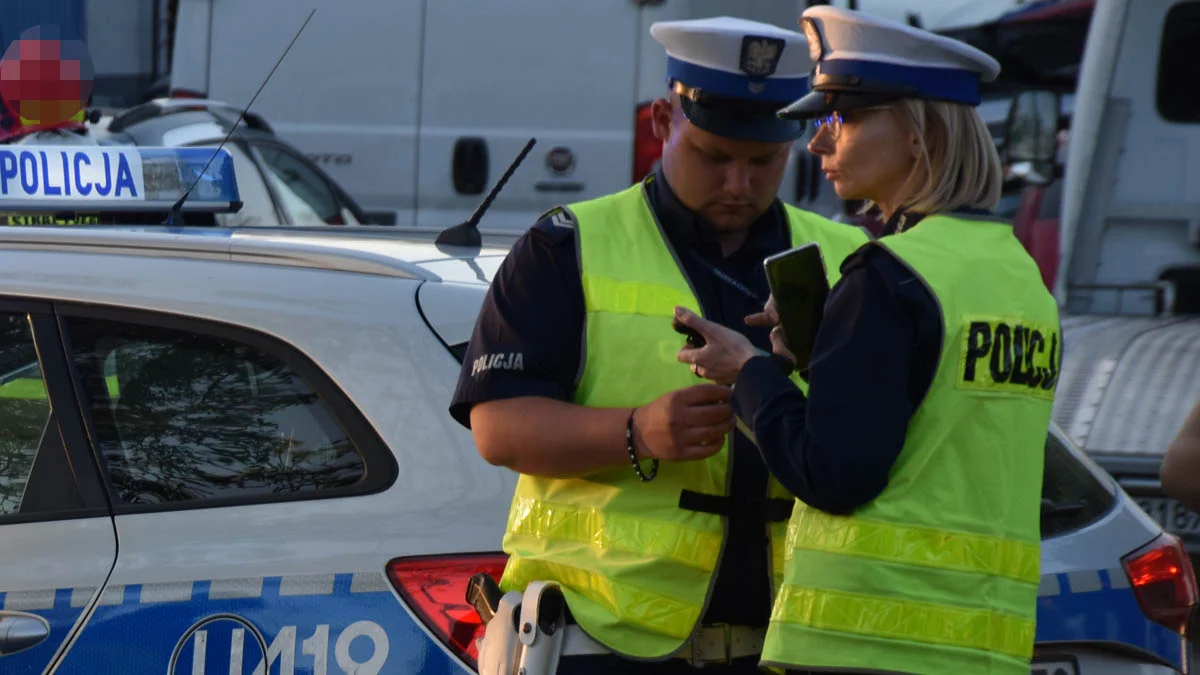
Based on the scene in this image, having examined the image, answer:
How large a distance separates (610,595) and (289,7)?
709 cm

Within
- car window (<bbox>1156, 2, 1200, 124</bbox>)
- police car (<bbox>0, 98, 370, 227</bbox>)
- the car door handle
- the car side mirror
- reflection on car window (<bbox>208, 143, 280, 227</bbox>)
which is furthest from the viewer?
the car side mirror

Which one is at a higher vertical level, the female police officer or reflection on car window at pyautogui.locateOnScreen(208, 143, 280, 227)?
the female police officer

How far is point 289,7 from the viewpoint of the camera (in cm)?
909

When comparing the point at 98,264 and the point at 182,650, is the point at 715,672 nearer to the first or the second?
the point at 182,650

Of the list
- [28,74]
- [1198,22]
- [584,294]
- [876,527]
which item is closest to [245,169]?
[28,74]

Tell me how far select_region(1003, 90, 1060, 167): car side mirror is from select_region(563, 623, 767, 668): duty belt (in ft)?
18.6

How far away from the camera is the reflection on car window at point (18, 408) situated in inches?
114

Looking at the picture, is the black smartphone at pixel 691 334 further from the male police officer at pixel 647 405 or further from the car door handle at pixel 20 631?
the car door handle at pixel 20 631

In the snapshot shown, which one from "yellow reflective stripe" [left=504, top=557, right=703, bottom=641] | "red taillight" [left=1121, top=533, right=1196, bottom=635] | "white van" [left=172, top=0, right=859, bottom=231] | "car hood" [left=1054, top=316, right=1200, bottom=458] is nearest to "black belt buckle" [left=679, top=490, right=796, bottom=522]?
"yellow reflective stripe" [left=504, top=557, right=703, bottom=641]

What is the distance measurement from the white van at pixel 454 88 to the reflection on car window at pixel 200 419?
19.9 ft

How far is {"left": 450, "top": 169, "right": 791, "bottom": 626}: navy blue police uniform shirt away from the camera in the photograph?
8.15 ft

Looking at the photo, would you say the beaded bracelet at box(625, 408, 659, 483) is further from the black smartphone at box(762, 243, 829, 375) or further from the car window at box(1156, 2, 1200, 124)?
the car window at box(1156, 2, 1200, 124)

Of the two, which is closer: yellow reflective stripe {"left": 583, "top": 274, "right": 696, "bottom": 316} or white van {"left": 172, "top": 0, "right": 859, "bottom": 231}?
yellow reflective stripe {"left": 583, "top": 274, "right": 696, "bottom": 316}

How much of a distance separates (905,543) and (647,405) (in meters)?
0.42
